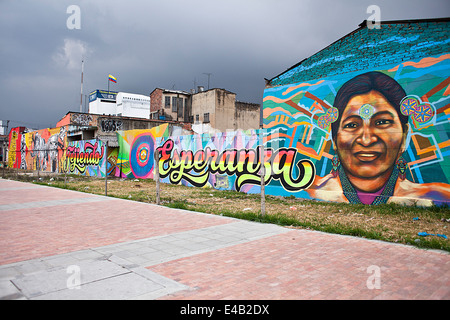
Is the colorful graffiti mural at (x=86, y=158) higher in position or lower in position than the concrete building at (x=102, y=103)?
Answer: lower

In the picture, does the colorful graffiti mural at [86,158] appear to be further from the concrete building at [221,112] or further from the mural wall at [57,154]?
the concrete building at [221,112]

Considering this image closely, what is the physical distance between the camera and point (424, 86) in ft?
31.6

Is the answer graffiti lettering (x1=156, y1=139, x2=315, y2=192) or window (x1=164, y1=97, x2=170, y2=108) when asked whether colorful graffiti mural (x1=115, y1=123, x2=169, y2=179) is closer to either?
graffiti lettering (x1=156, y1=139, x2=315, y2=192)

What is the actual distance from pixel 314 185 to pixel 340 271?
787 cm

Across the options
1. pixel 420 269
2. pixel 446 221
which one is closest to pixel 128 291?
pixel 420 269

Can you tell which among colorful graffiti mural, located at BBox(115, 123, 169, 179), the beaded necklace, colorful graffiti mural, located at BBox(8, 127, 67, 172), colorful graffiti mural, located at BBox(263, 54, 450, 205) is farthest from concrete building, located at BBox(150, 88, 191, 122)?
the beaded necklace

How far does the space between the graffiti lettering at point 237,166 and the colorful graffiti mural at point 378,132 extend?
0.53 metres

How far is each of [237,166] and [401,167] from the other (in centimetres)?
702

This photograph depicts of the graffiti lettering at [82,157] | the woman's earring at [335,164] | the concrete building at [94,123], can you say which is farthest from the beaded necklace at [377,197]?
the graffiti lettering at [82,157]

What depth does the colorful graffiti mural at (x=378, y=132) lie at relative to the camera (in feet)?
30.8

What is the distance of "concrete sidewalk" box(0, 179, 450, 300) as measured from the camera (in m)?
3.78

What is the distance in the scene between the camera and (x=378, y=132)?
34.4 ft

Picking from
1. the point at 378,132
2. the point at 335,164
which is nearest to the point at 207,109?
the point at 335,164
